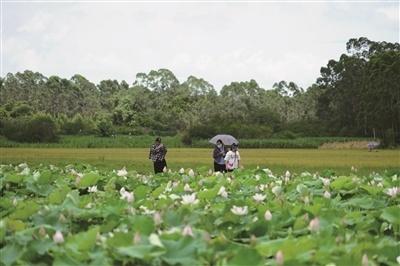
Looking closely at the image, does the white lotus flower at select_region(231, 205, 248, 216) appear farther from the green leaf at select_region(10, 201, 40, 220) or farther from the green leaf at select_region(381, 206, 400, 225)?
the green leaf at select_region(10, 201, 40, 220)

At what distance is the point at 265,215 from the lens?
289cm

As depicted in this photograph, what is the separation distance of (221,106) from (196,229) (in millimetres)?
74232

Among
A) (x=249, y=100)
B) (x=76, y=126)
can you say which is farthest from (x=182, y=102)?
(x=76, y=126)

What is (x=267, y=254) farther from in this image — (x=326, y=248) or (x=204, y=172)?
(x=204, y=172)

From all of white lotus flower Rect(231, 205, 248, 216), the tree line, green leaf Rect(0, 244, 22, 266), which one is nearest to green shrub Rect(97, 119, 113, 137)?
the tree line

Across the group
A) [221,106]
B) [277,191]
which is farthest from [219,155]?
[221,106]

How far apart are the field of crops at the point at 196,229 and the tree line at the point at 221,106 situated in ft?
159

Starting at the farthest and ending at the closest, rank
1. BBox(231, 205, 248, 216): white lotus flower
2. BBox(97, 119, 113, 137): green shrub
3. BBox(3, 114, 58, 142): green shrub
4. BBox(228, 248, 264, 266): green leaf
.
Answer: BBox(97, 119, 113, 137): green shrub < BBox(3, 114, 58, 142): green shrub < BBox(231, 205, 248, 216): white lotus flower < BBox(228, 248, 264, 266): green leaf

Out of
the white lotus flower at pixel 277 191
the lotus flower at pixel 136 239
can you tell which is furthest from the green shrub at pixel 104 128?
the lotus flower at pixel 136 239

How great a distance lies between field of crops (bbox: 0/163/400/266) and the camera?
2.22 meters

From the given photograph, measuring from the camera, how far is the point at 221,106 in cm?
7675

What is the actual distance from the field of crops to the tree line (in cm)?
4848

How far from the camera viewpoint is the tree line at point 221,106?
182 feet

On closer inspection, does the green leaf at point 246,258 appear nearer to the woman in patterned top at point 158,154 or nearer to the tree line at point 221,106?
the woman in patterned top at point 158,154
